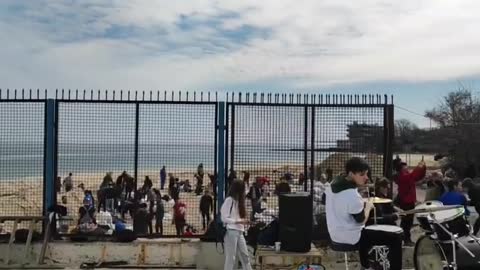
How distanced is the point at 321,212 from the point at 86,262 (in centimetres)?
394

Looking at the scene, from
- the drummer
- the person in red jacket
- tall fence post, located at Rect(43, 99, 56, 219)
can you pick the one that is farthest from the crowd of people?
the person in red jacket

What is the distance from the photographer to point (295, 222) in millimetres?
8875

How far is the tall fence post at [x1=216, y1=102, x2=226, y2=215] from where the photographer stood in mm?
10672

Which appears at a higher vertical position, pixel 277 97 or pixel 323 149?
pixel 277 97

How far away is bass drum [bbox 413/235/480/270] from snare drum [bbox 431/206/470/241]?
4.0 inches

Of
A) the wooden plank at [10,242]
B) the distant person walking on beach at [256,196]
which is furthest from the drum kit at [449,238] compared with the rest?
the wooden plank at [10,242]

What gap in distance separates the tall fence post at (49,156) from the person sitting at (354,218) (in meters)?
5.87

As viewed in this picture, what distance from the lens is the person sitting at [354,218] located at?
6.12 meters

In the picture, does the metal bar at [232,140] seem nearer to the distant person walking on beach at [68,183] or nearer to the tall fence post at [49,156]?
the distant person walking on beach at [68,183]

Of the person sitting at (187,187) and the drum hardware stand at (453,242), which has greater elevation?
the person sitting at (187,187)

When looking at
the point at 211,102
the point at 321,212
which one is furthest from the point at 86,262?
the point at 321,212

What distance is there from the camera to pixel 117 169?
10.7m

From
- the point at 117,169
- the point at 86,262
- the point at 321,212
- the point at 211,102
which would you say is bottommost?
the point at 86,262

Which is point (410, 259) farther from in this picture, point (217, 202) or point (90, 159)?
point (90, 159)
